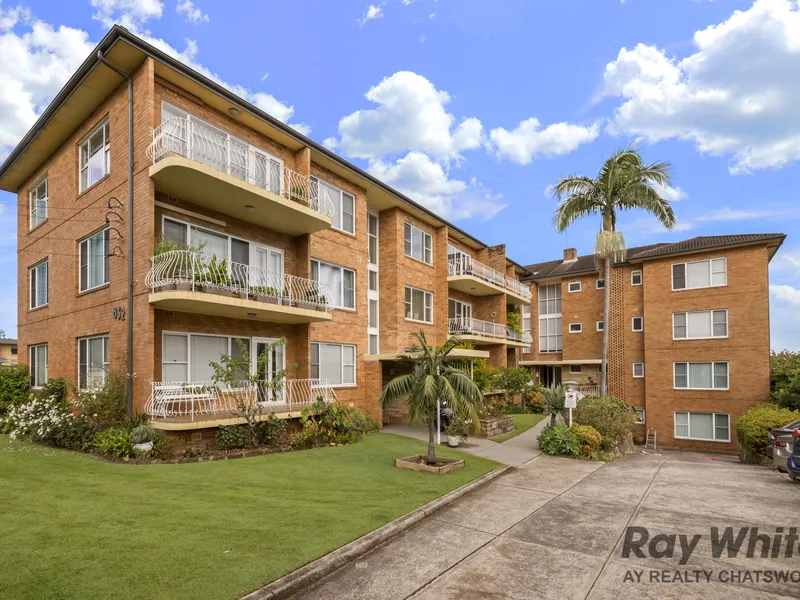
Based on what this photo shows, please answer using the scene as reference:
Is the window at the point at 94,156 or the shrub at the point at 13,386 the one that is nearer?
the window at the point at 94,156

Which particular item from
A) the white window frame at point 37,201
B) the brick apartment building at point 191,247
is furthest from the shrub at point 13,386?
the white window frame at point 37,201

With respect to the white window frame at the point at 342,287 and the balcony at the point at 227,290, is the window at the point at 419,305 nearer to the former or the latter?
the white window frame at the point at 342,287

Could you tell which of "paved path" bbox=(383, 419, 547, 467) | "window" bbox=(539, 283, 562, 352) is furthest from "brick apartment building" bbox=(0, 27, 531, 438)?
"window" bbox=(539, 283, 562, 352)

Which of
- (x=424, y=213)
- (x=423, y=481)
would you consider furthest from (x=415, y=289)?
(x=423, y=481)

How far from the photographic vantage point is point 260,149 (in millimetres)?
15086

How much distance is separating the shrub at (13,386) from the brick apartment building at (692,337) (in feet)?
100

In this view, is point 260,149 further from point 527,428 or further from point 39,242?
point 527,428

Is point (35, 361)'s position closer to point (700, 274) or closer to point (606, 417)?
point (606, 417)

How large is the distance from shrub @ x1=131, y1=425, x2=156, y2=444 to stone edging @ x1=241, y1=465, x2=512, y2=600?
6417 millimetres

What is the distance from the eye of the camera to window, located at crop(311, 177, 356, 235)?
701 inches

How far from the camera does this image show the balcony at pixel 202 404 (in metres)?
11.2

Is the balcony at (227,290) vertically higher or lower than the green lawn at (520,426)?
higher

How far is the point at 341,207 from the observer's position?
18453mm

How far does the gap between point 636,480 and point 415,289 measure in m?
13.1
